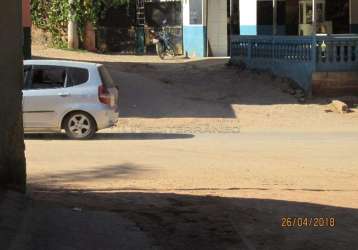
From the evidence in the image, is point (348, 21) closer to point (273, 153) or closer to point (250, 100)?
point (250, 100)

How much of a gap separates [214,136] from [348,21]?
60.0 feet

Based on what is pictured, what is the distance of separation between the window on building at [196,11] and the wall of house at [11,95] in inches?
1053

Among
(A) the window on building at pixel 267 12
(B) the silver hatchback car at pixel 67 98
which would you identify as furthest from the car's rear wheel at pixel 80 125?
(A) the window on building at pixel 267 12

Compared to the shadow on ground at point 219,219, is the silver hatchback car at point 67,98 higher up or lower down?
higher up

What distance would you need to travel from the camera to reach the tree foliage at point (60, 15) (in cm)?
3275

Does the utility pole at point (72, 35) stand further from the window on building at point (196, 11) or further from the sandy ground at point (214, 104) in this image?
the sandy ground at point (214, 104)

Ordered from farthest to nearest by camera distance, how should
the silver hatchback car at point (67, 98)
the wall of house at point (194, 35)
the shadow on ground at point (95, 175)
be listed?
the wall of house at point (194, 35)
the silver hatchback car at point (67, 98)
the shadow on ground at point (95, 175)

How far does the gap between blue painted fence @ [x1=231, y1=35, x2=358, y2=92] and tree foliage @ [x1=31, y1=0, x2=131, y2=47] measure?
11.4 meters

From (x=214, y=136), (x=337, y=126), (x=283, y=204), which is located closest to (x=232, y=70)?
(x=337, y=126)

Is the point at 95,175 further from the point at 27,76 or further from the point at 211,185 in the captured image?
the point at 27,76

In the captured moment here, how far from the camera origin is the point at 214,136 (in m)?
16.1
